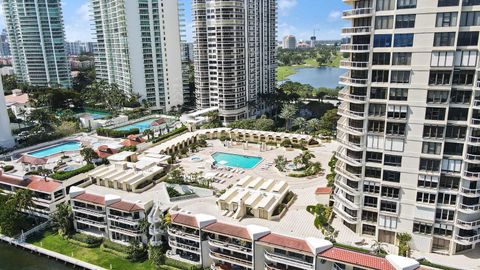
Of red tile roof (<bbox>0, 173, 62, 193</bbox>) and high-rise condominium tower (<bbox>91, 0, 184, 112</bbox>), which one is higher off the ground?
high-rise condominium tower (<bbox>91, 0, 184, 112</bbox>)

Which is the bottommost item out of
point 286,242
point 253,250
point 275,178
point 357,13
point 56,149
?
point 253,250

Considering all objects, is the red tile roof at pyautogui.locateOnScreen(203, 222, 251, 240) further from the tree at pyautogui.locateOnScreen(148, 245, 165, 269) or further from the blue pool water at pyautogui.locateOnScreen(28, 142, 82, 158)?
the blue pool water at pyautogui.locateOnScreen(28, 142, 82, 158)

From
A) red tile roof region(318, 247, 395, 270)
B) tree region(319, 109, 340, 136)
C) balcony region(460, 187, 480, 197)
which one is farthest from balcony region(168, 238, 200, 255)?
tree region(319, 109, 340, 136)

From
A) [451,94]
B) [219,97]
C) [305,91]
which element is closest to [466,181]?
[451,94]

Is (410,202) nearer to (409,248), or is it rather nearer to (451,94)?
(409,248)

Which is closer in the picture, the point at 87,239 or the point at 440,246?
the point at 440,246

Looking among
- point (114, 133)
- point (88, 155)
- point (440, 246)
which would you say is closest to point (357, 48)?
point (440, 246)

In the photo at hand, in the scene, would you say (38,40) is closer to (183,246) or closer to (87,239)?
(87,239)
